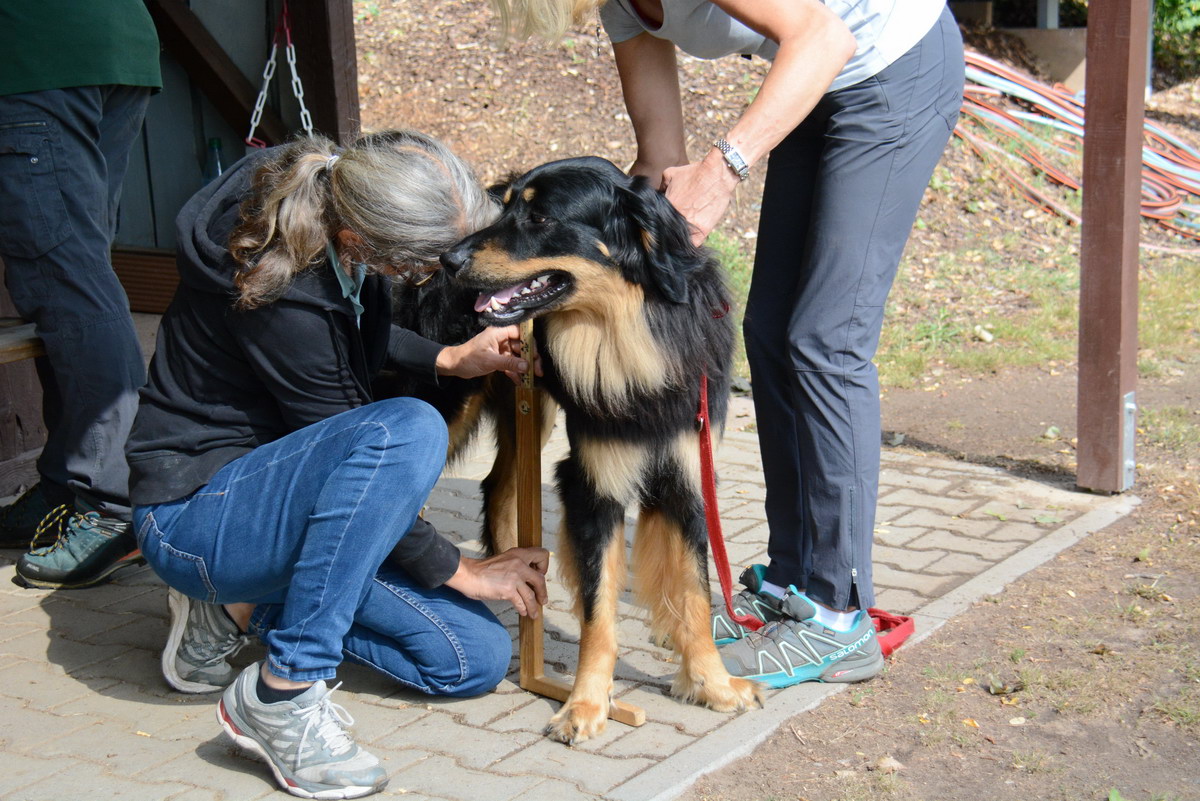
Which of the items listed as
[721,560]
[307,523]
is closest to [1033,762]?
[721,560]

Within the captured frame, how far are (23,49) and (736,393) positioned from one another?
3.70 meters

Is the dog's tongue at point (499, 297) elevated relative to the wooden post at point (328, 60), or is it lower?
lower

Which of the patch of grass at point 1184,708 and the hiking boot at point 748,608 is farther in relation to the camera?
the hiking boot at point 748,608

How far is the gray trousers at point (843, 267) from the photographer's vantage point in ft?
9.86

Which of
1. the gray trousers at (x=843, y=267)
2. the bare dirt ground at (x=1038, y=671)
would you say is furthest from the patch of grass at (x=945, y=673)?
the gray trousers at (x=843, y=267)

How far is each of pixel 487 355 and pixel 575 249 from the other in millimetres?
521

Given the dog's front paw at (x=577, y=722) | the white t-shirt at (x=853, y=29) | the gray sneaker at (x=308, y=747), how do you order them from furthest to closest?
the white t-shirt at (x=853, y=29)
the dog's front paw at (x=577, y=722)
the gray sneaker at (x=308, y=747)

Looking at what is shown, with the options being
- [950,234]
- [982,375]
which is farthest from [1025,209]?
[982,375]

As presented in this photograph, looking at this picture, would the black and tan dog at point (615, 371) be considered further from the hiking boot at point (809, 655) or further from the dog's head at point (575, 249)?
the hiking boot at point (809, 655)

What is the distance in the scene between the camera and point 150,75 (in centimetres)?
401

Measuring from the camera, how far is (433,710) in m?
3.02

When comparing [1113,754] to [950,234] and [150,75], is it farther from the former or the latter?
[950,234]

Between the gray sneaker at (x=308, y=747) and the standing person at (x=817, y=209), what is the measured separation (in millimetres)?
1094

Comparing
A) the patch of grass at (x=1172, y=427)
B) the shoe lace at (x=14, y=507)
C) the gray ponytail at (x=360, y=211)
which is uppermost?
the gray ponytail at (x=360, y=211)
